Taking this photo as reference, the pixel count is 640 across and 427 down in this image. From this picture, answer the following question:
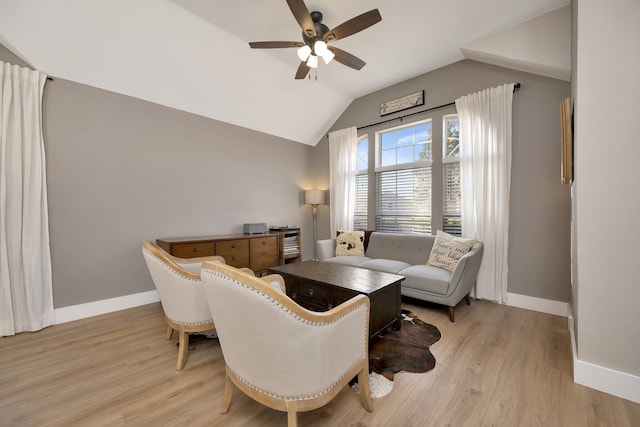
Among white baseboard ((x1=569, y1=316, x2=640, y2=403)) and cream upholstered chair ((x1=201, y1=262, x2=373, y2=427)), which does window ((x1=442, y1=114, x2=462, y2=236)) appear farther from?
cream upholstered chair ((x1=201, y1=262, x2=373, y2=427))

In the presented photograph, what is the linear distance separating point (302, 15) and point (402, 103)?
246cm

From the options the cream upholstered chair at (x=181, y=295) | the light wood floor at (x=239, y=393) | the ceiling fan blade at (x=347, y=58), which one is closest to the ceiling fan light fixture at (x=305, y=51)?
the ceiling fan blade at (x=347, y=58)

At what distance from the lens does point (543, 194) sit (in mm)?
2795

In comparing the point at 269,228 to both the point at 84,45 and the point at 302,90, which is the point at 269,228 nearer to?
the point at 302,90

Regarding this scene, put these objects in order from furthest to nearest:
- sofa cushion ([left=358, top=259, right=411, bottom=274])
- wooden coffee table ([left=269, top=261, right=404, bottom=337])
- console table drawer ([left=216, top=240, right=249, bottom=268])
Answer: console table drawer ([left=216, top=240, right=249, bottom=268]), sofa cushion ([left=358, top=259, right=411, bottom=274]), wooden coffee table ([left=269, top=261, right=404, bottom=337])

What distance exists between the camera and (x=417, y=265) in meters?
3.27

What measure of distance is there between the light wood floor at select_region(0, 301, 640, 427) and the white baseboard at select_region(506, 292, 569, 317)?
462 mm

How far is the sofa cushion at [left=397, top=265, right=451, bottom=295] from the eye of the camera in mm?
2631

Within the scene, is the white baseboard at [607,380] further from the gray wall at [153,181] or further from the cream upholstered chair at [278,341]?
the cream upholstered chair at [278,341]

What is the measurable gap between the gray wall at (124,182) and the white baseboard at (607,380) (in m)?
4.07

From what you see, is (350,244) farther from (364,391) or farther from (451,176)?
(364,391)

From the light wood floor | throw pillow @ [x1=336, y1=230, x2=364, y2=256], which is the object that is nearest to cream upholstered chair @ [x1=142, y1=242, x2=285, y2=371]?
the light wood floor

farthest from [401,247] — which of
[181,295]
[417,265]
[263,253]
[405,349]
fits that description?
[181,295]

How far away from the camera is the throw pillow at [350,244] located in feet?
13.1
